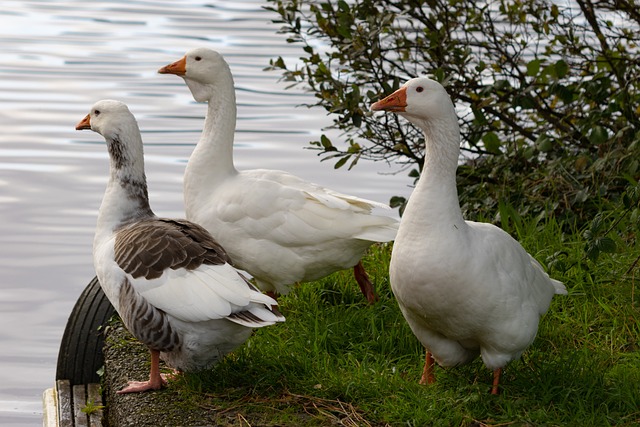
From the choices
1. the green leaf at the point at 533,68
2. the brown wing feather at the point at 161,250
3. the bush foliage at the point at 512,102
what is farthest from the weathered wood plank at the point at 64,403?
the green leaf at the point at 533,68

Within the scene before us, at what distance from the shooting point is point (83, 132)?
1213 cm

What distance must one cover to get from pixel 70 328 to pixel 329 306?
1.51 metres

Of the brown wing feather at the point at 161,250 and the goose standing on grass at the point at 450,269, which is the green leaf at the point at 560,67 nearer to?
the goose standing on grass at the point at 450,269

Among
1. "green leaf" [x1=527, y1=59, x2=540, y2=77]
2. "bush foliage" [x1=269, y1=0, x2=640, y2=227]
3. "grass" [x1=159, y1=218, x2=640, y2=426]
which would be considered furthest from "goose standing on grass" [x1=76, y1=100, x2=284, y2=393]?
"green leaf" [x1=527, y1=59, x2=540, y2=77]

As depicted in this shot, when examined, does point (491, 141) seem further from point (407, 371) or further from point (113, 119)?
point (113, 119)

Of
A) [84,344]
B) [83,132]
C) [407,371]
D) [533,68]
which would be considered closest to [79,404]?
[84,344]

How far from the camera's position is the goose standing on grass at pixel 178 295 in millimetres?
4789

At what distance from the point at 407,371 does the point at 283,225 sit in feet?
3.60

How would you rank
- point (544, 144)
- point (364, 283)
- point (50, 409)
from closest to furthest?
1. point (50, 409)
2. point (364, 283)
3. point (544, 144)

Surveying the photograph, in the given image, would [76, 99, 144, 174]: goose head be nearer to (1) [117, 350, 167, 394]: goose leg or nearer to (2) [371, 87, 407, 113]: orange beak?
(1) [117, 350, 167, 394]: goose leg

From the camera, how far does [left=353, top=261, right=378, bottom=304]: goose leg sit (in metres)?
6.27

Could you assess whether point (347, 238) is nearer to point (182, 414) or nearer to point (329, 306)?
point (329, 306)

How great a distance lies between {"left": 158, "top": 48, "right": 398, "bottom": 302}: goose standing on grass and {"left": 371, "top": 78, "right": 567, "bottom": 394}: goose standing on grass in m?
0.95

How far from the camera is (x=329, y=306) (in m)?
6.39
